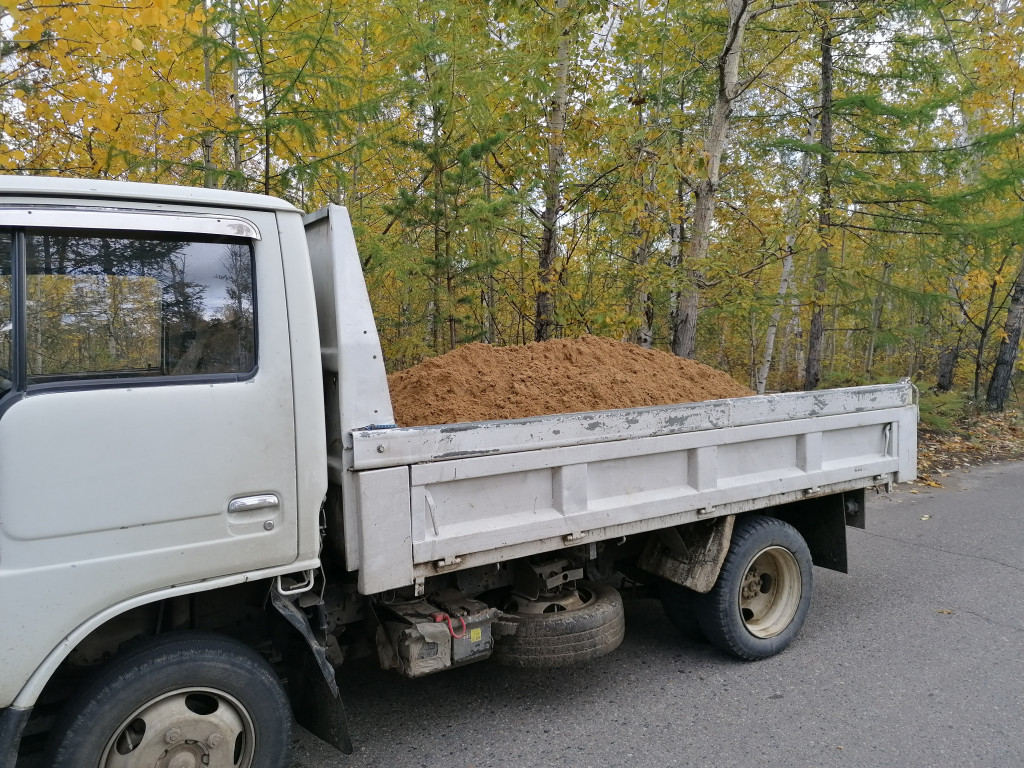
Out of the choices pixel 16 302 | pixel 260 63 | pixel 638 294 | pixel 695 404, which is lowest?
pixel 695 404

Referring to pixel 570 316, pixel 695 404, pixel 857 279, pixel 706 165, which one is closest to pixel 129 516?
pixel 695 404

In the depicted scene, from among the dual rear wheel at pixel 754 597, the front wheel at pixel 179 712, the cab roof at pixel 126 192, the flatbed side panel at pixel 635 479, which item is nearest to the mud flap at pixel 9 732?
the front wheel at pixel 179 712

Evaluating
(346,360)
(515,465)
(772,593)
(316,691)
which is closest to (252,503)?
(346,360)

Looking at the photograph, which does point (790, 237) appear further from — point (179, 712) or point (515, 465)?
point (179, 712)

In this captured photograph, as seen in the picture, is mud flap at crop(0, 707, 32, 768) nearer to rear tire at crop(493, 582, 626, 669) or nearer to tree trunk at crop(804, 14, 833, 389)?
rear tire at crop(493, 582, 626, 669)

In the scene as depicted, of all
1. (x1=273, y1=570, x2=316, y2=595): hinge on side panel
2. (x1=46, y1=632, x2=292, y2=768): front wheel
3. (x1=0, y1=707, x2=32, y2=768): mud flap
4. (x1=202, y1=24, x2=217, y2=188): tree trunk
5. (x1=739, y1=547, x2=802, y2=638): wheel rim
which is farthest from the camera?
(x1=202, y1=24, x2=217, y2=188): tree trunk

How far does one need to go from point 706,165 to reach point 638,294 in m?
2.41

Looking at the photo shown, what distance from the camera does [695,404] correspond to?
142 inches

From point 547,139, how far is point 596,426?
21.3ft

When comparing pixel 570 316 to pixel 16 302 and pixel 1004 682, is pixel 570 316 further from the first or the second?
pixel 16 302

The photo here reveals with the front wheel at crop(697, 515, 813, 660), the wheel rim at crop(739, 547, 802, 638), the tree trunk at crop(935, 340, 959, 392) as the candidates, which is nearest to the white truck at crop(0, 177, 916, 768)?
the front wheel at crop(697, 515, 813, 660)

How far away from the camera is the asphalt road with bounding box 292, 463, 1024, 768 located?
310 centimetres

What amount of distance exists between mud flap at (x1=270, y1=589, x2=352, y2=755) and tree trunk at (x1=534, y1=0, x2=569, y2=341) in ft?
22.2

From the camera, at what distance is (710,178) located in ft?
26.0
